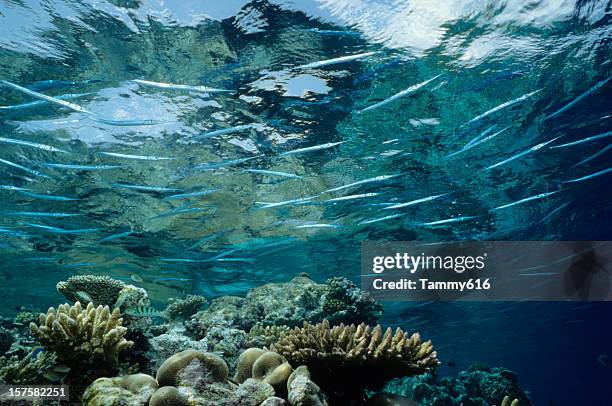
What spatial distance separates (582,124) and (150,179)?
16878 millimetres

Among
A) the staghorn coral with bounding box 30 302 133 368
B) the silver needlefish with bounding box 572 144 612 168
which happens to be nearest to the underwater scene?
the staghorn coral with bounding box 30 302 133 368

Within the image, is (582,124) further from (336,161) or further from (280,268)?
(280,268)

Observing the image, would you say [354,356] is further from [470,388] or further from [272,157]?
[470,388]

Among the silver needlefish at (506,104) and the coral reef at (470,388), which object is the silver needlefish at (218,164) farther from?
the coral reef at (470,388)

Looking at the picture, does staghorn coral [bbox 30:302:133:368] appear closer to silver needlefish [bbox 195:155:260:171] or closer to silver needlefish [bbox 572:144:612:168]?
silver needlefish [bbox 195:155:260:171]

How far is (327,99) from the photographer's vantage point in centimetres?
1134

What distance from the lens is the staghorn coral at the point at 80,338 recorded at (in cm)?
444

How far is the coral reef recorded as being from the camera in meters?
14.2

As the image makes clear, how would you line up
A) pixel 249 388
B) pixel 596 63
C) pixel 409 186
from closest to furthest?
pixel 249 388 < pixel 596 63 < pixel 409 186

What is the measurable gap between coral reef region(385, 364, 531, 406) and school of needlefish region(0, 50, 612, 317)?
686cm

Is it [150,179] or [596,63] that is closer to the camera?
[596,63]

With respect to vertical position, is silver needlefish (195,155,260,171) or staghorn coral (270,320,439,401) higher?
silver needlefish (195,155,260,171)

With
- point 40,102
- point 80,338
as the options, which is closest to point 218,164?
point 40,102

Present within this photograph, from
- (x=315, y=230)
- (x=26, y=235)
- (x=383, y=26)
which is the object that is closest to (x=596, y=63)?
(x=383, y=26)
